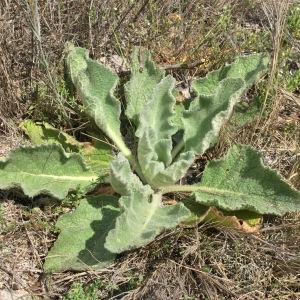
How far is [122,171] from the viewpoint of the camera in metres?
2.24

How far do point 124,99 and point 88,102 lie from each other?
384 millimetres

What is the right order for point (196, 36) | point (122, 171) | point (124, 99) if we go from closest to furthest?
point (122, 171) → point (124, 99) → point (196, 36)

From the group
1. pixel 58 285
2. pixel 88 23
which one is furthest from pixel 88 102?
pixel 58 285

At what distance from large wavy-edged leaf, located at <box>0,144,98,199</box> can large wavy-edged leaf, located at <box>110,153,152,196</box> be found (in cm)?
28

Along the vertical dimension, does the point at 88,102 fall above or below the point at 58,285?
above

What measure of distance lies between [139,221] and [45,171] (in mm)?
573

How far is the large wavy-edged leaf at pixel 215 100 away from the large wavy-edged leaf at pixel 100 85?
36 centimetres

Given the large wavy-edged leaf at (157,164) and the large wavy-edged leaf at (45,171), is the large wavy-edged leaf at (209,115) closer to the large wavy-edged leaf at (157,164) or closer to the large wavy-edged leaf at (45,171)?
the large wavy-edged leaf at (157,164)

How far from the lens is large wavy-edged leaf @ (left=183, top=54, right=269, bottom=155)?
238 centimetres

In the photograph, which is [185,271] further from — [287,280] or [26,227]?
[26,227]

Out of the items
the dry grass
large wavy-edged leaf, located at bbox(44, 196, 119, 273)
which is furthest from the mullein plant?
the dry grass

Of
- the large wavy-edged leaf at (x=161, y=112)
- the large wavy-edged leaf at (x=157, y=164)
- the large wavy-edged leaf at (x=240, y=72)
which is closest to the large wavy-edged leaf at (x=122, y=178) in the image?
the large wavy-edged leaf at (x=157, y=164)

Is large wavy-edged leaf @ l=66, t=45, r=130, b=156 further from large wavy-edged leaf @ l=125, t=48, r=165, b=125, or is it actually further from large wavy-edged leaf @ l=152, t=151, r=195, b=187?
large wavy-edged leaf @ l=152, t=151, r=195, b=187

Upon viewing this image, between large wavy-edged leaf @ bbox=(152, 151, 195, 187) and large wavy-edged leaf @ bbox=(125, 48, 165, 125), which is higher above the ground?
large wavy-edged leaf @ bbox=(125, 48, 165, 125)
